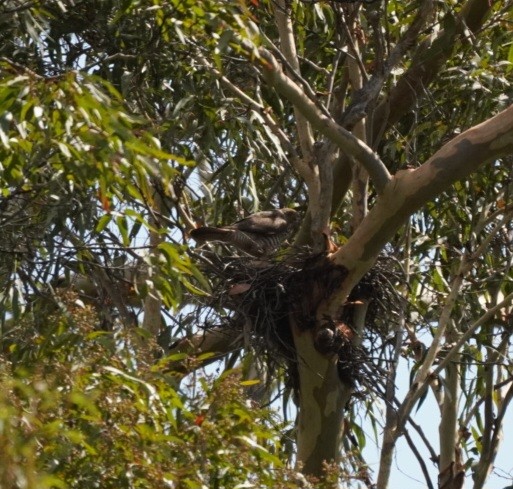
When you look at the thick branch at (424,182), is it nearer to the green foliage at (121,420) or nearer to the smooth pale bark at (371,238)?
the smooth pale bark at (371,238)

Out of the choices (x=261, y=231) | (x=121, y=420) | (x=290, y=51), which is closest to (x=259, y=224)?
(x=261, y=231)

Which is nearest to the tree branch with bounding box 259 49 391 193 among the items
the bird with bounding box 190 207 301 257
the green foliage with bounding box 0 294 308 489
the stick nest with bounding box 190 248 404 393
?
the stick nest with bounding box 190 248 404 393

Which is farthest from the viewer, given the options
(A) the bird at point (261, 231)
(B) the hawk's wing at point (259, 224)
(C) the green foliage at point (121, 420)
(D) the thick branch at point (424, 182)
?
(B) the hawk's wing at point (259, 224)

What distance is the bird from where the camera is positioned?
763 cm

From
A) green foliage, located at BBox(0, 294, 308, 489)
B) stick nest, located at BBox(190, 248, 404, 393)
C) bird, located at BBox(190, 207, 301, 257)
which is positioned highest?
bird, located at BBox(190, 207, 301, 257)

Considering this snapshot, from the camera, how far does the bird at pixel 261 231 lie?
25.0ft

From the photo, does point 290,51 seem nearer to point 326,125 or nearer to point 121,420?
point 326,125

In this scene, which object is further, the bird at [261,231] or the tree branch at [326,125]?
the bird at [261,231]

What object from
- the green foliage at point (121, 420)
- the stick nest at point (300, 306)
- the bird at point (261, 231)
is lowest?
the green foliage at point (121, 420)

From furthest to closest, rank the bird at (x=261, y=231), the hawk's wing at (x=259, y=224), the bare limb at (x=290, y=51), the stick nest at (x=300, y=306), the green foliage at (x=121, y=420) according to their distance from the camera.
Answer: the hawk's wing at (x=259, y=224)
the bird at (x=261, y=231)
the bare limb at (x=290, y=51)
the stick nest at (x=300, y=306)
the green foliage at (x=121, y=420)

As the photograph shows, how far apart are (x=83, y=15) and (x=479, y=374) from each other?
324 centimetres

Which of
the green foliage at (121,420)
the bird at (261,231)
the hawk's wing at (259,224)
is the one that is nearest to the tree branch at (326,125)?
the bird at (261,231)

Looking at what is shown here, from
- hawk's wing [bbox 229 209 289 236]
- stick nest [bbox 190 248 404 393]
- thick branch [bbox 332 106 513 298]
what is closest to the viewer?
thick branch [bbox 332 106 513 298]

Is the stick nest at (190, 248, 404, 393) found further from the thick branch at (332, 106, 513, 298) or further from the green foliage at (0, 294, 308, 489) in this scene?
the green foliage at (0, 294, 308, 489)
